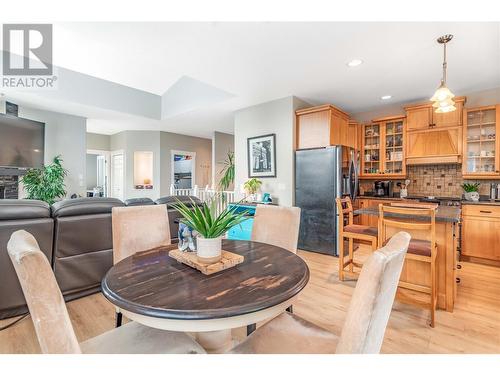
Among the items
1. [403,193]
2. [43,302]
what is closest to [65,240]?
[43,302]

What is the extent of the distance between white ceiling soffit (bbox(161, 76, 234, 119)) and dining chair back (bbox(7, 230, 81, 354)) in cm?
399

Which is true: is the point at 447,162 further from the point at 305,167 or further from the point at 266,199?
the point at 266,199

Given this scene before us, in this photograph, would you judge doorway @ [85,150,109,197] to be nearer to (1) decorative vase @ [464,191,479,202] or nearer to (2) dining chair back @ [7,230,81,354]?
(2) dining chair back @ [7,230,81,354]

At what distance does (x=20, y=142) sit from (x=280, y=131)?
452 cm

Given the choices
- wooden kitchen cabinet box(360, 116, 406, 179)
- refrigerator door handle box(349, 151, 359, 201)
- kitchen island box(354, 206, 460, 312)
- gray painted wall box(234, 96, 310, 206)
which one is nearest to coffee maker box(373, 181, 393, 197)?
wooden kitchen cabinet box(360, 116, 406, 179)

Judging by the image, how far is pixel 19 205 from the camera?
2006mm

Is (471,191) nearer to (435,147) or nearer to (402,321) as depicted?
(435,147)

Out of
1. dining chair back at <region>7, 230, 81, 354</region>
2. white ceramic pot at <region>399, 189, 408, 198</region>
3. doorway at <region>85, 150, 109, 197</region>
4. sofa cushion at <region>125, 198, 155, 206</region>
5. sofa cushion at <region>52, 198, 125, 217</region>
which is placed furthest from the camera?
→ doorway at <region>85, 150, 109, 197</region>

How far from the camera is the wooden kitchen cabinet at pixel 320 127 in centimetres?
404

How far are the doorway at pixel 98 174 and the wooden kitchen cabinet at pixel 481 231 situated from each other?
28.3 feet

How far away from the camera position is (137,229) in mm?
1830

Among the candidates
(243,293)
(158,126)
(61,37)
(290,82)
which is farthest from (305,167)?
(158,126)

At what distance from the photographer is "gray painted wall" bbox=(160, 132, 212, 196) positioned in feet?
23.5

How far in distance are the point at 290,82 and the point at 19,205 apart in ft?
11.3
